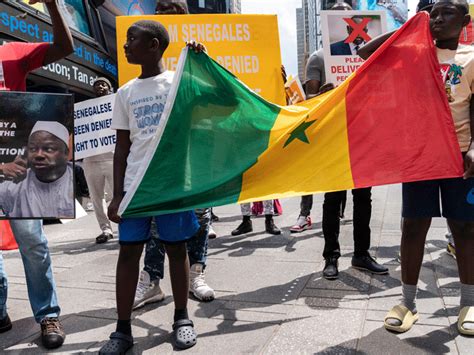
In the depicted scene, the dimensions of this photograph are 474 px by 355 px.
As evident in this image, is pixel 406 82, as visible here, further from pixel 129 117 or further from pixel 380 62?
pixel 129 117

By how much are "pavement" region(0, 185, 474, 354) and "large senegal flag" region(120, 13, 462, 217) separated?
82cm

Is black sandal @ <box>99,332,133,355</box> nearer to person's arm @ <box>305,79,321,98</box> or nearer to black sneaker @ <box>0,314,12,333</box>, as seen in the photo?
black sneaker @ <box>0,314,12,333</box>

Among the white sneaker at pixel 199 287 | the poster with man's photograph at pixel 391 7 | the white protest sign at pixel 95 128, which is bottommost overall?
the white sneaker at pixel 199 287

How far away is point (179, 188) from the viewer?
8.49 ft

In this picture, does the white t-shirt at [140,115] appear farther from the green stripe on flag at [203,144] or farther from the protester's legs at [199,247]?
the protester's legs at [199,247]

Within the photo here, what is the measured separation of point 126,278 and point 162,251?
0.83 metres

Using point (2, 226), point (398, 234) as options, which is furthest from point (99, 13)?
point (2, 226)

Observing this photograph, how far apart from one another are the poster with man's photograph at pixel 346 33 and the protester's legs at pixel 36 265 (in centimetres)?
281

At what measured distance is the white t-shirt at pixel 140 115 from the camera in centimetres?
263

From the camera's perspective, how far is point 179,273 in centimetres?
276

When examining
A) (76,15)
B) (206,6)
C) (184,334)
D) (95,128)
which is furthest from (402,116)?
(206,6)

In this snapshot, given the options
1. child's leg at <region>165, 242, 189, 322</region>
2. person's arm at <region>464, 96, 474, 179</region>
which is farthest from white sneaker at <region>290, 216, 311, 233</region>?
person's arm at <region>464, 96, 474, 179</region>

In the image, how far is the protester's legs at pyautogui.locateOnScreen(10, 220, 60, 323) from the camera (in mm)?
2799

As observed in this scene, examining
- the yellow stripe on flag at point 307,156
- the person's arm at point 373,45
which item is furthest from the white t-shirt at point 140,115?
the person's arm at point 373,45
